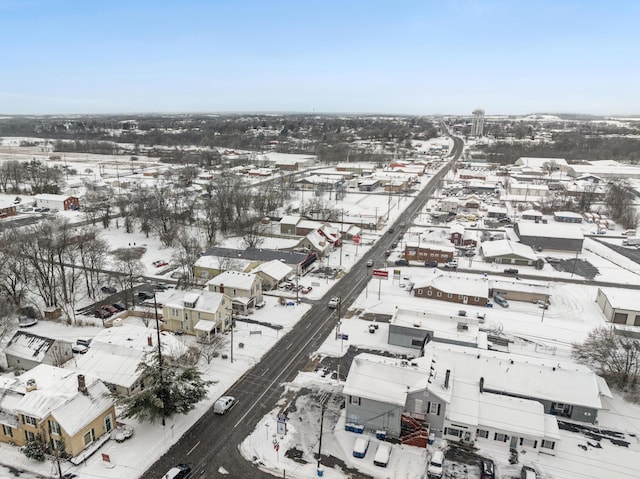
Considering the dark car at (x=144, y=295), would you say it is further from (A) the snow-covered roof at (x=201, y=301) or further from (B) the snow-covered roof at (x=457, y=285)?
(B) the snow-covered roof at (x=457, y=285)

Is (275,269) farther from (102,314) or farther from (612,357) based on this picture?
(612,357)

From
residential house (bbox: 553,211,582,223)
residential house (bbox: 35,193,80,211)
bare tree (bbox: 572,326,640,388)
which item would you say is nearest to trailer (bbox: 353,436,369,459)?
bare tree (bbox: 572,326,640,388)

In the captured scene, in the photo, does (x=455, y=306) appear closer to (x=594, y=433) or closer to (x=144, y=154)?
(x=594, y=433)

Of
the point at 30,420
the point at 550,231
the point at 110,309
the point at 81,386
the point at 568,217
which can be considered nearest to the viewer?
the point at 30,420

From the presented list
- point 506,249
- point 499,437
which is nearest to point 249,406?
point 499,437

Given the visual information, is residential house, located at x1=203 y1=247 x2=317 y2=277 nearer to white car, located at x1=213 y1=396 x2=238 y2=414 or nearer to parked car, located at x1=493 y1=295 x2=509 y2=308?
parked car, located at x1=493 y1=295 x2=509 y2=308

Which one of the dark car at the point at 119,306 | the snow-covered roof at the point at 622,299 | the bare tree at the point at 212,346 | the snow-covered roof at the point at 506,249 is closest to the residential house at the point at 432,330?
the bare tree at the point at 212,346

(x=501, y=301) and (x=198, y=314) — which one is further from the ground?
(x=198, y=314)
